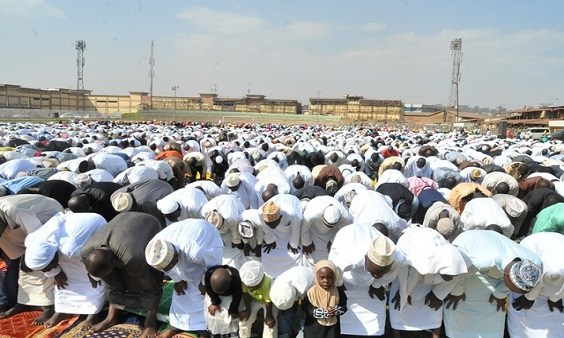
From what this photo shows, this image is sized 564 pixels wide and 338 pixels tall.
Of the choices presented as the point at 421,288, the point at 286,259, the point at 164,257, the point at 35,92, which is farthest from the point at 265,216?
the point at 35,92

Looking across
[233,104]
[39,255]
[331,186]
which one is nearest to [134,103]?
[233,104]

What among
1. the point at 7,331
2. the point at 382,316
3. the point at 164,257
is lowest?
the point at 7,331

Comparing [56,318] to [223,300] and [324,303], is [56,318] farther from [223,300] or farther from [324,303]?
[324,303]

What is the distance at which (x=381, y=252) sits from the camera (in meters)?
3.20

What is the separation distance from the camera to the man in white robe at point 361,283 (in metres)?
3.50

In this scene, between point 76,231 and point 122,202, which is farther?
point 122,202

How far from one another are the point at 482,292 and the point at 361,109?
5417 cm

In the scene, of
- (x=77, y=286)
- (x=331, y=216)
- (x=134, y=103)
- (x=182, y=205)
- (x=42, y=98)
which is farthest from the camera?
(x=134, y=103)

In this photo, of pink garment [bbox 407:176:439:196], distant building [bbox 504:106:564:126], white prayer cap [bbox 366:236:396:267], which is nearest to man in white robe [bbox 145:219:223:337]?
white prayer cap [bbox 366:236:396:267]

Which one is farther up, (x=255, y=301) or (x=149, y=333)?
(x=255, y=301)

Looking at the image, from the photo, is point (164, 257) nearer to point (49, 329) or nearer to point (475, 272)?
point (49, 329)

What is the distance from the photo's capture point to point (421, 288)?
3574 millimetres

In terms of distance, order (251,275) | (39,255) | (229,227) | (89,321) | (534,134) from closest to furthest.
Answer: (251,275), (39,255), (89,321), (229,227), (534,134)

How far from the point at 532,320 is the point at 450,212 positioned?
144 centimetres
